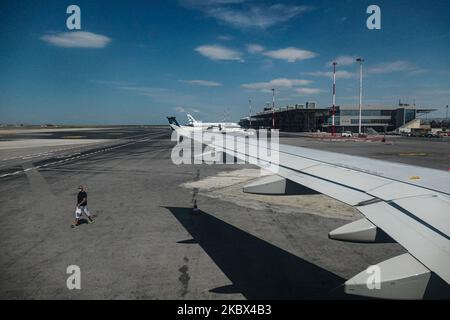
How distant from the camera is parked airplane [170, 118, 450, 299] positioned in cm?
369

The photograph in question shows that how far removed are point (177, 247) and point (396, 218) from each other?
703 centimetres

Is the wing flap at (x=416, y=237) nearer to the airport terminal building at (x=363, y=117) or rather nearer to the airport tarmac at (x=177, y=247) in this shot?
the airport tarmac at (x=177, y=247)

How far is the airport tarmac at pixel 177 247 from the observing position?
24.0 feet

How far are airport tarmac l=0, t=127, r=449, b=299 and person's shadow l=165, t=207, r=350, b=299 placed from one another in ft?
0.08

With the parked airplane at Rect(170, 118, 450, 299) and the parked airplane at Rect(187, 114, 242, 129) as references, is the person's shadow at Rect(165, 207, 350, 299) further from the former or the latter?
the parked airplane at Rect(187, 114, 242, 129)

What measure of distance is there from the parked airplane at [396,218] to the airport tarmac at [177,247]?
4.89ft

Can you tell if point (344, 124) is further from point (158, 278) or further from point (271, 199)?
point (158, 278)

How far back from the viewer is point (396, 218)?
4.32m

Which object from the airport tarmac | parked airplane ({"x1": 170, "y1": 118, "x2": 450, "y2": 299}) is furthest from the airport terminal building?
parked airplane ({"x1": 170, "y1": 118, "x2": 450, "y2": 299})

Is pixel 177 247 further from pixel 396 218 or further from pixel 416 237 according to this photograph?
pixel 416 237

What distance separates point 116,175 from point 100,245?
14.2m

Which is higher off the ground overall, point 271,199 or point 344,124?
point 344,124
